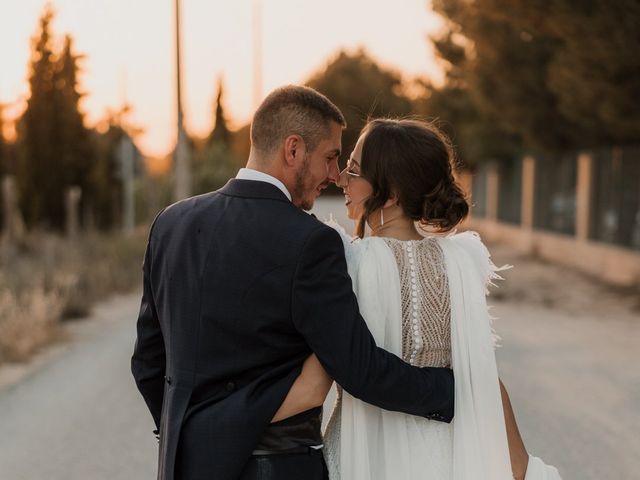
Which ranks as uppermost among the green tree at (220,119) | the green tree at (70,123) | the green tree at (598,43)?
the green tree at (598,43)

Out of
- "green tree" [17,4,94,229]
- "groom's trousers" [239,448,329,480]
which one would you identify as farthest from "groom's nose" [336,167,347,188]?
"green tree" [17,4,94,229]

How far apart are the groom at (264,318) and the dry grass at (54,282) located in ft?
24.9

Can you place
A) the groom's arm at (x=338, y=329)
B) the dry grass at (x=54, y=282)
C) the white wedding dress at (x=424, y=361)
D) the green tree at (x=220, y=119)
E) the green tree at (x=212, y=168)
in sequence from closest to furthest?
the groom's arm at (x=338, y=329) < the white wedding dress at (x=424, y=361) < the dry grass at (x=54, y=282) < the green tree at (x=212, y=168) < the green tree at (x=220, y=119)

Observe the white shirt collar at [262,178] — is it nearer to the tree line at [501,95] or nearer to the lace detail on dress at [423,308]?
the lace detail on dress at [423,308]

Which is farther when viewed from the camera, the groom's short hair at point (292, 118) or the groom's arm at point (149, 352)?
the groom's arm at point (149, 352)

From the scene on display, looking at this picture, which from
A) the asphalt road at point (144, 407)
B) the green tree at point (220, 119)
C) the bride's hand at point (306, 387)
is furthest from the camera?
the green tree at point (220, 119)

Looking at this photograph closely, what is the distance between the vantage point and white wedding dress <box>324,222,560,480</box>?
8.79 feet

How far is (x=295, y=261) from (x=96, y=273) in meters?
13.6

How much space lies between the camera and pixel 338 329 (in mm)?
2373

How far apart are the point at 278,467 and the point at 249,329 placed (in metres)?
0.39

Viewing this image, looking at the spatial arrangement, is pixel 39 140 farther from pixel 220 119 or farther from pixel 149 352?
pixel 220 119

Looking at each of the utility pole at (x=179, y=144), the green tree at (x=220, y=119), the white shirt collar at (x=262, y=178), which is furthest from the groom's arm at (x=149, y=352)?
the green tree at (x=220, y=119)

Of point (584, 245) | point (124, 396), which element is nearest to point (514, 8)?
point (584, 245)

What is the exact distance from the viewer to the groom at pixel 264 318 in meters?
2.38
